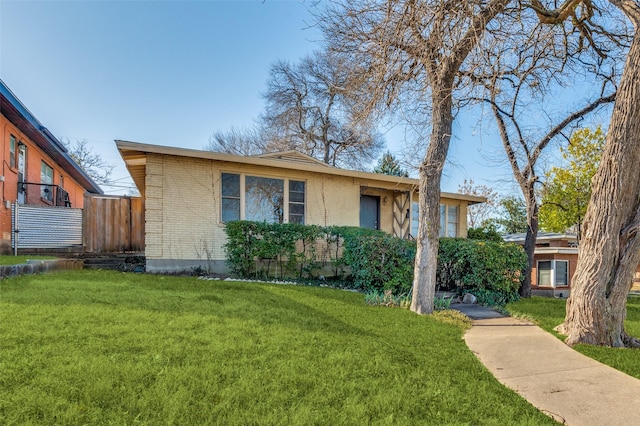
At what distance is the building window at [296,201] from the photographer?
36.0 feet

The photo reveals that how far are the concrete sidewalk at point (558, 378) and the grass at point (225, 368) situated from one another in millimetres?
217

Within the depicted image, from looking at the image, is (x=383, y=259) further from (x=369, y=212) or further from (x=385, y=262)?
(x=369, y=212)

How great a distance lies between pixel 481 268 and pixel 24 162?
45.9 ft

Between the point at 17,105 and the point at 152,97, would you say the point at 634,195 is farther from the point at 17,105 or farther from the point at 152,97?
the point at 152,97

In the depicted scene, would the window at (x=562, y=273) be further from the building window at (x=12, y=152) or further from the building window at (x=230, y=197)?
the building window at (x=12, y=152)

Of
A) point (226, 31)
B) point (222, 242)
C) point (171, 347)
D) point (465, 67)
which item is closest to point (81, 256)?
point (222, 242)

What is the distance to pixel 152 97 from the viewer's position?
15.1 meters

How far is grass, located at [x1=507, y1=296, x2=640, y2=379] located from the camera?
149 inches

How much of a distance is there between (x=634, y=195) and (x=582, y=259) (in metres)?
1.05

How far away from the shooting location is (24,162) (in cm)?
1160

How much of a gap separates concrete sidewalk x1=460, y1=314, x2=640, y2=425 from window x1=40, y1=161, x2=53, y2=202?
14849 mm

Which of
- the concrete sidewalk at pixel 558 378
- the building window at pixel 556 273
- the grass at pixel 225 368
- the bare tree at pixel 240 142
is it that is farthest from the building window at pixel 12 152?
the building window at pixel 556 273

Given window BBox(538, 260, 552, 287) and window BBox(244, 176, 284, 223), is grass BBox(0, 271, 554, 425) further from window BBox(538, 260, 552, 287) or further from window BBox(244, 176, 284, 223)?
window BBox(538, 260, 552, 287)

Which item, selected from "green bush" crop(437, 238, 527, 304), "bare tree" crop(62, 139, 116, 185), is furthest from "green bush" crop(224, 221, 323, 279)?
"bare tree" crop(62, 139, 116, 185)
